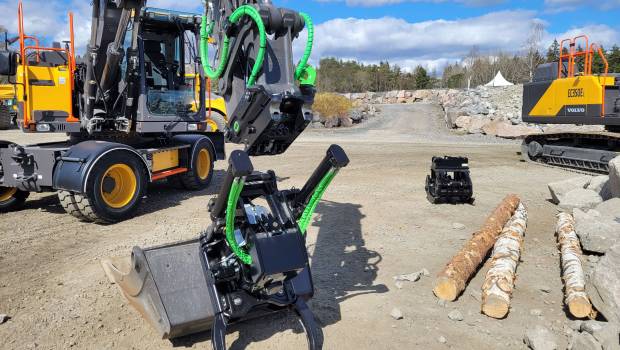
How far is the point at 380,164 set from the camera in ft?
43.0

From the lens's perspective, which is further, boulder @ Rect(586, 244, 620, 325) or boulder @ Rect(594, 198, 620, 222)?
boulder @ Rect(594, 198, 620, 222)

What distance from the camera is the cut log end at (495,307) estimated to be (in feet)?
13.9

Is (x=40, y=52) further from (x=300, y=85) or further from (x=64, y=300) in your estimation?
(x=300, y=85)

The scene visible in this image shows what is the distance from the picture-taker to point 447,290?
4.55 meters

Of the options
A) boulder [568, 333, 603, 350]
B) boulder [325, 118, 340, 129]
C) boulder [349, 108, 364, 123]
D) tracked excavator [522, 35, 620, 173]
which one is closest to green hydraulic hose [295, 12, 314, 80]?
boulder [568, 333, 603, 350]

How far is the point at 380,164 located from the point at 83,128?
7.36 meters

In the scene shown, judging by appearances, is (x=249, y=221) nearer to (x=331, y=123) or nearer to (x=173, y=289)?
(x=173, y=289)

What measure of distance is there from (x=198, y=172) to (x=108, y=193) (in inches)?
102

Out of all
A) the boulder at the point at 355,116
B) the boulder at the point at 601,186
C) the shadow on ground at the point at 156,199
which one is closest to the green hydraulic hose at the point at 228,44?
the shadow on ground at the point at 156,199

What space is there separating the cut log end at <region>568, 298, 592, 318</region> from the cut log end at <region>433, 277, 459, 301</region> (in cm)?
92

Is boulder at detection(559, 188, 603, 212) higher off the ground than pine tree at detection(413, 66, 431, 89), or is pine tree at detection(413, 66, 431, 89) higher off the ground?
pine tree at detection(413, 66, 431, 89)

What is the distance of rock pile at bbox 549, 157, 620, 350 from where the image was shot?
11.5ft

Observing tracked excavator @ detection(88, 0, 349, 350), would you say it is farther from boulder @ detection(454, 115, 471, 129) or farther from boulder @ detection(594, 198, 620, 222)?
boulder @ detection(454, 115, 471, 129)

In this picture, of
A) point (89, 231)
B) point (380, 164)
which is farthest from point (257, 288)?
point (380, 164)
